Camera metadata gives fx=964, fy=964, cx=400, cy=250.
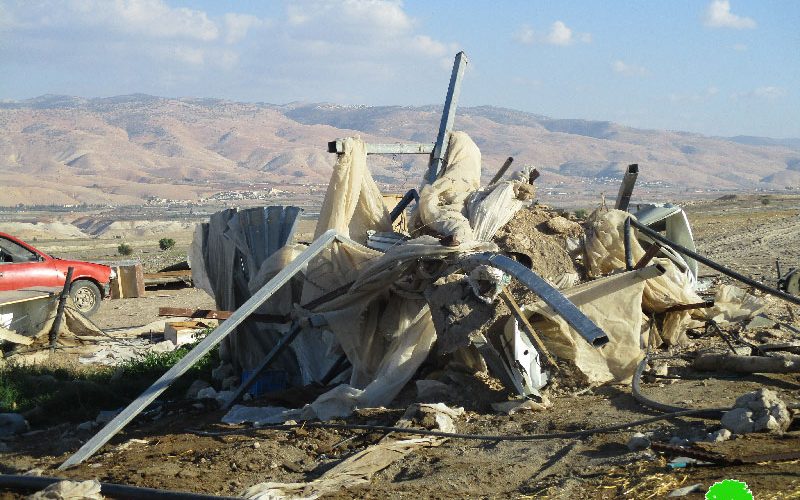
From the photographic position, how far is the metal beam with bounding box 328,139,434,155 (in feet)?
29.0

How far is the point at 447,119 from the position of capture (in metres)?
10.9

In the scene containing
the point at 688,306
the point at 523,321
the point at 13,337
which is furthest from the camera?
the point at 13,337

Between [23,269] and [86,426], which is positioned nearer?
[86,426]

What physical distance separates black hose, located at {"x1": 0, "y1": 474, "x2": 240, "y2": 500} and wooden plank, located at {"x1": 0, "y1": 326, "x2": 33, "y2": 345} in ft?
19.3

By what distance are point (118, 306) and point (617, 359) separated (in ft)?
41.5

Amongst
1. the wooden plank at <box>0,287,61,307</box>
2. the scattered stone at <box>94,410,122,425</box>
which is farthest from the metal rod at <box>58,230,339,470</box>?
the wooden plank at <box>0,287,61,307</box>

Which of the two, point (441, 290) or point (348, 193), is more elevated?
point (348, 193)

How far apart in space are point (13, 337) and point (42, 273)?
168 inches

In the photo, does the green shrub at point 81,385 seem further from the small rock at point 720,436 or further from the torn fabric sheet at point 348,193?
the small rock at point 720,436

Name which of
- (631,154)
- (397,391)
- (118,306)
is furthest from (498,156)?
(397,391)

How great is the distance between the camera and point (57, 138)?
17688 cm

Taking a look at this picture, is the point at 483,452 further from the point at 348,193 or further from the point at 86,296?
the point at 86,296

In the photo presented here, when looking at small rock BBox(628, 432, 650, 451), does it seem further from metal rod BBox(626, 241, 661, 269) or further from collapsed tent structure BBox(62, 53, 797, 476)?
metal rod BBox(626, 241, 661, 269)

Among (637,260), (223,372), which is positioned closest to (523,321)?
(637,260)
